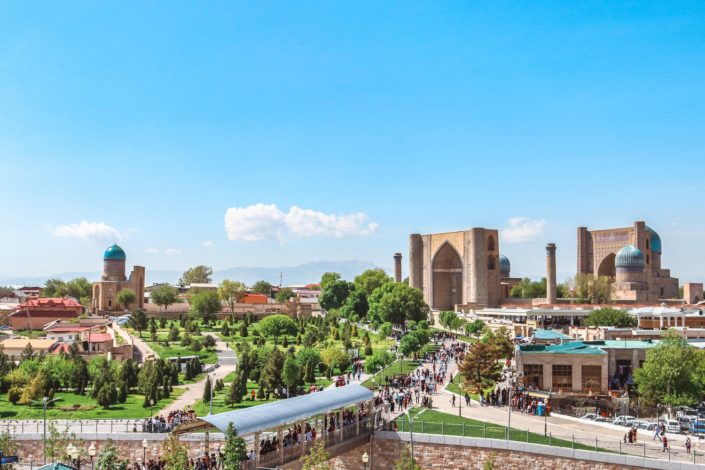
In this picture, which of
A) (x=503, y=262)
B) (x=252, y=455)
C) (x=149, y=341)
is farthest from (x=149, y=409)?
(x=503, y=262)

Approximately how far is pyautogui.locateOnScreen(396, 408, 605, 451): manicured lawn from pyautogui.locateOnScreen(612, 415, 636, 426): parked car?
5.20m

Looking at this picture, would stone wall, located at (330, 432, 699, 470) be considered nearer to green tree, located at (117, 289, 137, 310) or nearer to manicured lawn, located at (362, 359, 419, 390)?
manicured lawn, located at (362, 359, 419, 390)

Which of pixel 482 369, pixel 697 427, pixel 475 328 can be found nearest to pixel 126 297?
pixel 475 328

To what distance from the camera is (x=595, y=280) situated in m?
78.9

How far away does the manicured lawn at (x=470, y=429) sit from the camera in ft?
83.0

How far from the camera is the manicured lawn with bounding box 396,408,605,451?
25.3m

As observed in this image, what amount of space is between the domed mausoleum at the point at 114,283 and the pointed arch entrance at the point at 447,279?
116 ft

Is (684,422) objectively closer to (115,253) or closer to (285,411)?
(285,411)

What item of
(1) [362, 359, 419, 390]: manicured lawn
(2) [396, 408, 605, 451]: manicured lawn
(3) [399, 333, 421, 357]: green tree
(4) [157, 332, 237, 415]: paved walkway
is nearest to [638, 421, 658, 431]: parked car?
(2) [396, 408, 605, 451]: manicured lawn

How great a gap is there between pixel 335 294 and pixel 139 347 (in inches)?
1422

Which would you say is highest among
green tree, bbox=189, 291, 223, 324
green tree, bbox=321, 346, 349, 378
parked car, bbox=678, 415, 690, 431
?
green tree, bbox=189, 291, 223, 324

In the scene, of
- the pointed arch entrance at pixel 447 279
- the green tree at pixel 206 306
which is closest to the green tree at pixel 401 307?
the pointed arch entrance at pixel 447 279

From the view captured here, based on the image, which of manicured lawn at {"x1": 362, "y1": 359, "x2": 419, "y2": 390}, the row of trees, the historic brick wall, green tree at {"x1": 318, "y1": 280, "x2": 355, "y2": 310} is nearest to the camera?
the historic brick wall

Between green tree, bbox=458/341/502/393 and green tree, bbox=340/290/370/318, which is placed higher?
green tree, bbox=340/290/370/318
